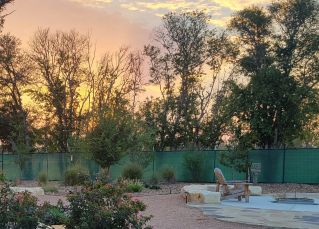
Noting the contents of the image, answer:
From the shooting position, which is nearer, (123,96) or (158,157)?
(158,157)

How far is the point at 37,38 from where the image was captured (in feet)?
159

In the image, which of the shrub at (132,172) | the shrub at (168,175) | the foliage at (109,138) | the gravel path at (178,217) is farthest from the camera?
the shrub at (168,175)

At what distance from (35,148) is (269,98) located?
26.0 meters

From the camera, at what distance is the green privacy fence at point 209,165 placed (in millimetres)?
25734

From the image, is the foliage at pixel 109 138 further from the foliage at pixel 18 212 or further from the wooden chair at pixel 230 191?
the foliage at pixel 18 212

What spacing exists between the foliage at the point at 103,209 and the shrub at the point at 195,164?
21.6m

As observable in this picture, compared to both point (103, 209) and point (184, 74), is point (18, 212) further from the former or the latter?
point (184, 74)

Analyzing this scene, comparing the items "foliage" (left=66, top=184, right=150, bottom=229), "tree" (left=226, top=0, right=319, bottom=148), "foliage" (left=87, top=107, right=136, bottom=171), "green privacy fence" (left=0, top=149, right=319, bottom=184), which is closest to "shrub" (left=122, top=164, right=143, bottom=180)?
"foliage" (left=87, top=107, right=136, bottom=171)

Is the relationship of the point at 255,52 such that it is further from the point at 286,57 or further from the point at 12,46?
the point at 12,46

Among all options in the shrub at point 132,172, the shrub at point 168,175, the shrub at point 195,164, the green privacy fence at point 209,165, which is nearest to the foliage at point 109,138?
the shrub at point 132,172

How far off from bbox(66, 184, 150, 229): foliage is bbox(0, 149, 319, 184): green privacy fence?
769 inches

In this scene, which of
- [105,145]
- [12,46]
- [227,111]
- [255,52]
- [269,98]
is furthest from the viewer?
[12,46]

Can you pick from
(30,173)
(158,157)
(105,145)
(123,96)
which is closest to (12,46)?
(123,96)

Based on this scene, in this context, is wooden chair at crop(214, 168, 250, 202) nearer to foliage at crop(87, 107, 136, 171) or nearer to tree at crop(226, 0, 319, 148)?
foliage at crop(87, 107, 136, 171)
